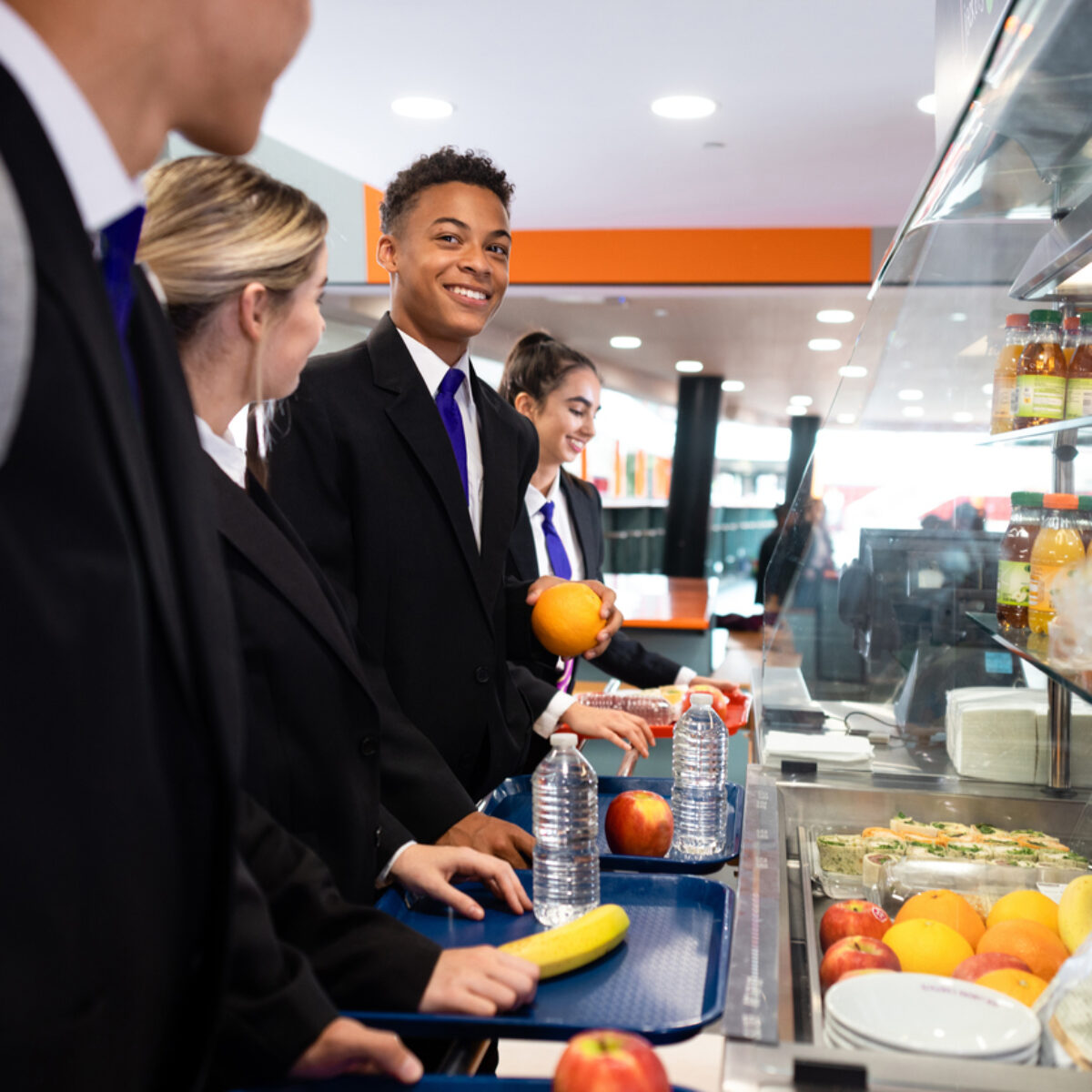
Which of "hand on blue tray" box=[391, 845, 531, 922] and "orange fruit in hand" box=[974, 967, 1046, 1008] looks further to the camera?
"hand on blue tray" box=[391, 845, 531, 922]

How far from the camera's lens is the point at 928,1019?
104 cm

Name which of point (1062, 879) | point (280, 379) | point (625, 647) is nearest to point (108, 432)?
point (280, 379)

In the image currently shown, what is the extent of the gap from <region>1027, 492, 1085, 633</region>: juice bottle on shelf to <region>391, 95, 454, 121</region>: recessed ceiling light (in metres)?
3.66

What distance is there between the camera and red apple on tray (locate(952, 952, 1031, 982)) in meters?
1.21

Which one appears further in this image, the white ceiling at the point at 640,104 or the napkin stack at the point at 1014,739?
the white ceiling at the point at 640,104

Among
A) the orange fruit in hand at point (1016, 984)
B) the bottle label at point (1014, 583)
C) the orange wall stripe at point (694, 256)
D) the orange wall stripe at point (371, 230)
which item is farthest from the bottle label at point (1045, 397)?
the orange wall stripe at point (694, 256)

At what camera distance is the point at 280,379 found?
1.35 metres

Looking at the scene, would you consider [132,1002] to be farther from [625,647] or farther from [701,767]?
[625,647]

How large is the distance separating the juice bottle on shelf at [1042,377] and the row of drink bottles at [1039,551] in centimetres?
14

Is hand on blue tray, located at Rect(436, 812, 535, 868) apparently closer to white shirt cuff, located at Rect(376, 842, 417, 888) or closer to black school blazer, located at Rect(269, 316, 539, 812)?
white shirt cuff, located at Rect(376, 842, 417, 888)

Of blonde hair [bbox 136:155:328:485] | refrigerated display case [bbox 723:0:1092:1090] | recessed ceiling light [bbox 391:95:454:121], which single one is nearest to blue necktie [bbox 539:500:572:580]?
refrigerated display case [bbox 723:0:1092:1090]

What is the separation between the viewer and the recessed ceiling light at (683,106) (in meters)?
4.46

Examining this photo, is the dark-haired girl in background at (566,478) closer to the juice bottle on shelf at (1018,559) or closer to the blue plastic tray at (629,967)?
the juice bottle on shelf at (1018,559)

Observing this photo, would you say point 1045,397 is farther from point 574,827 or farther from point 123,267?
point 123,267
